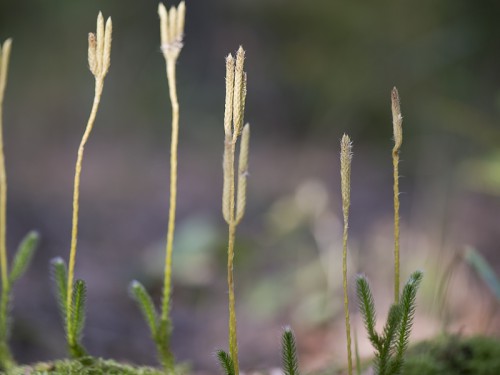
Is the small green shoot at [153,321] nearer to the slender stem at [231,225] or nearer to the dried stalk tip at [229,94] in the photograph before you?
the slender stem at [231,225]

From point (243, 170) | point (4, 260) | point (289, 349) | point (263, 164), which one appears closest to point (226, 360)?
point (289, 349)

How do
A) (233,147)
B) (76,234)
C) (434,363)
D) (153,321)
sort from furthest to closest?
(434,363) → (153,321) → (76,234) → (233,147)

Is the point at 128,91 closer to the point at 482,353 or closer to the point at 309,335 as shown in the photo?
the point at 309,335

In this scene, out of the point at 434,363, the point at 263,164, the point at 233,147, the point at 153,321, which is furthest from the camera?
the point at 263,164

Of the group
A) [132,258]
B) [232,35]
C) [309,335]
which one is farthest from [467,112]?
[232,35]

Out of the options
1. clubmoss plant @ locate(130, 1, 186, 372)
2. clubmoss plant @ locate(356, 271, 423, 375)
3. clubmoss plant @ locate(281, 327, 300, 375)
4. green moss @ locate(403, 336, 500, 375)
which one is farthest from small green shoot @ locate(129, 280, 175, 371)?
green moss @ locate(403, 336, 500, 375)

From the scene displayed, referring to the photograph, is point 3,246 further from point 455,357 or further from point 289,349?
point 455,357
